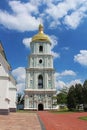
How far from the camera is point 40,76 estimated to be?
84.5 meters

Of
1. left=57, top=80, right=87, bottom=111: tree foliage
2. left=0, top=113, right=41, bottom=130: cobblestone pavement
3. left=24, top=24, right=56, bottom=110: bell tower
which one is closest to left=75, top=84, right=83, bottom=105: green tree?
left=57, top=80, right=87, bottom=111: tree foliage

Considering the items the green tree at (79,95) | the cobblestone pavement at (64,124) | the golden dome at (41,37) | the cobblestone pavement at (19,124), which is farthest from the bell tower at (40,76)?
the cobblestone pavement at (19,124)

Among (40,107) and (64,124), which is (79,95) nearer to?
(40,107)

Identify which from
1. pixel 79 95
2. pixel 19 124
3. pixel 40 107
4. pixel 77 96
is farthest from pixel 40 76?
pixel 19 124

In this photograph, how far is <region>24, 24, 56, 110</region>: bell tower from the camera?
80625 mm

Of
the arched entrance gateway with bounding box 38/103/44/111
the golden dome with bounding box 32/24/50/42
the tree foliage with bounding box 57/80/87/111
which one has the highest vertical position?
the golden dome with bounding box 32/24/50/42

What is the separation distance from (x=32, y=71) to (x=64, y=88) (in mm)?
12387

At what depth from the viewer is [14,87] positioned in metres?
55.7

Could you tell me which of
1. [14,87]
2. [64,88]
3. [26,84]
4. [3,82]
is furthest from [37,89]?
[3,82]

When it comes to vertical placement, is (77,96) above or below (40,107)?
above

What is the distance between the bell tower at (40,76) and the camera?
8062 cm

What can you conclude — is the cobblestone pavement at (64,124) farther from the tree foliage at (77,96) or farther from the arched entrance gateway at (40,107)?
the arched entrance gateway at (40,107)

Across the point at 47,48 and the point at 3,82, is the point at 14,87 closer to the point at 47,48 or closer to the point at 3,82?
the point at 3,82

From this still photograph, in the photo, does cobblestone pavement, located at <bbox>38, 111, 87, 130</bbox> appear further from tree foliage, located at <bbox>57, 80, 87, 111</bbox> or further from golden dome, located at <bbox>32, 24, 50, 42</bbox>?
golden dome, located at <bbox>32, 24, 50, 42</bbox>
